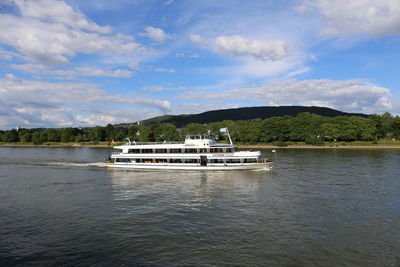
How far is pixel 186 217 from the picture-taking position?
27.2 metres

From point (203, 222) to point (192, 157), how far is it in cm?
3268

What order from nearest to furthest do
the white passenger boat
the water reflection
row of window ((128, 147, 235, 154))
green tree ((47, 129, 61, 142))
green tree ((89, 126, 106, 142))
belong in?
the water reflection
the white passenger boat
row of window ((128, 147, 235, 154))
green tree ((47, 129, 61, 142))
green tree ((89, 126, 106, 142))

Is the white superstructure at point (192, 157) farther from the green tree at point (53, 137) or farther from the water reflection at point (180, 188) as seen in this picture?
the green tree at point (53, 137)

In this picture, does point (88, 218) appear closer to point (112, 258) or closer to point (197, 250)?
point (112, 258)

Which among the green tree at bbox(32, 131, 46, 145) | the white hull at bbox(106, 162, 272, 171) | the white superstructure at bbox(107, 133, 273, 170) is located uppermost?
the green tree at bbox(32, 131, 46, 145)

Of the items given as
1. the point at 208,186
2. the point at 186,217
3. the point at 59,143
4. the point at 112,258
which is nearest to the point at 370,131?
the point at 208,186

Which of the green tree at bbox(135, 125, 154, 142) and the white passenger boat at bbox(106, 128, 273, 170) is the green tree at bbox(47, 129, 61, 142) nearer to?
the green tree at bbox(135, 125, 154, 142)

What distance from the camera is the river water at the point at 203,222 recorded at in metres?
19.0

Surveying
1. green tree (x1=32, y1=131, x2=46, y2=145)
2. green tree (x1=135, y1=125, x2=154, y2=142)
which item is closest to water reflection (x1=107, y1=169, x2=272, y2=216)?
green tree (x1=135, y1=125, x2=154, y2=142)

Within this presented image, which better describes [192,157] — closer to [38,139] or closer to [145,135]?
[145,135]

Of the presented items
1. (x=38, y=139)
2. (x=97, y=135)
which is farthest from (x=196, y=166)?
(x=38, y=139)

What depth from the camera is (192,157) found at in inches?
2287

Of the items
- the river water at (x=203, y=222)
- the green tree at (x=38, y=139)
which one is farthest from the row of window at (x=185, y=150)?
the green tree at (x=38, y=139)

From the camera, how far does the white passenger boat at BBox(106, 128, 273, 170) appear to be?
56.0m
